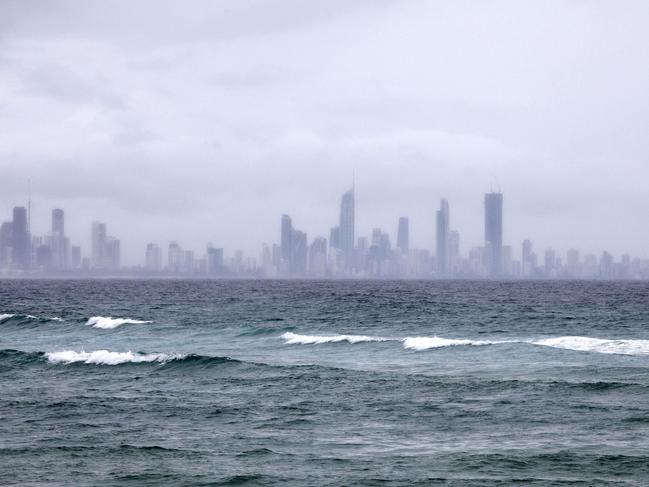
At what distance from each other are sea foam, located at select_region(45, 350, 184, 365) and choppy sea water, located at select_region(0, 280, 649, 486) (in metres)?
0.16

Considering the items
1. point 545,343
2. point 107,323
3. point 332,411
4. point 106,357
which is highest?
point 545,343

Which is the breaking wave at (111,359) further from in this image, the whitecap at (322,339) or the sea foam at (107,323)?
the sea foam at (107,323)

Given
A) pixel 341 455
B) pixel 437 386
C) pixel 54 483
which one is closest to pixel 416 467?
pixel 341 455

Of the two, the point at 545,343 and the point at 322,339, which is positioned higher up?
the point at 545,343

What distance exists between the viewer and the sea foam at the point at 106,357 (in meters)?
46.1

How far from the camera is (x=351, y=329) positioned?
69562mm

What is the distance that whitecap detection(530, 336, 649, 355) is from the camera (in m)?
48.8

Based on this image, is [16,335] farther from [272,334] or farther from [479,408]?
[479,408]

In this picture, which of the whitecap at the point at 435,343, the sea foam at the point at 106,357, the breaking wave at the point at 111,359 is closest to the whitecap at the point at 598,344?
the whitecap at the point at 435,343

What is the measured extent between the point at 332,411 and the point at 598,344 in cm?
2694

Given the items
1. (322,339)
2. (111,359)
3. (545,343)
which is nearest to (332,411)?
(111,359)

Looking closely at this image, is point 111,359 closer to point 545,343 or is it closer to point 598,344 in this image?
point 545,343

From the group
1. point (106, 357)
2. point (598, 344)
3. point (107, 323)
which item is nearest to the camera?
point (106, 357)

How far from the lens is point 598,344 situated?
173 ft
